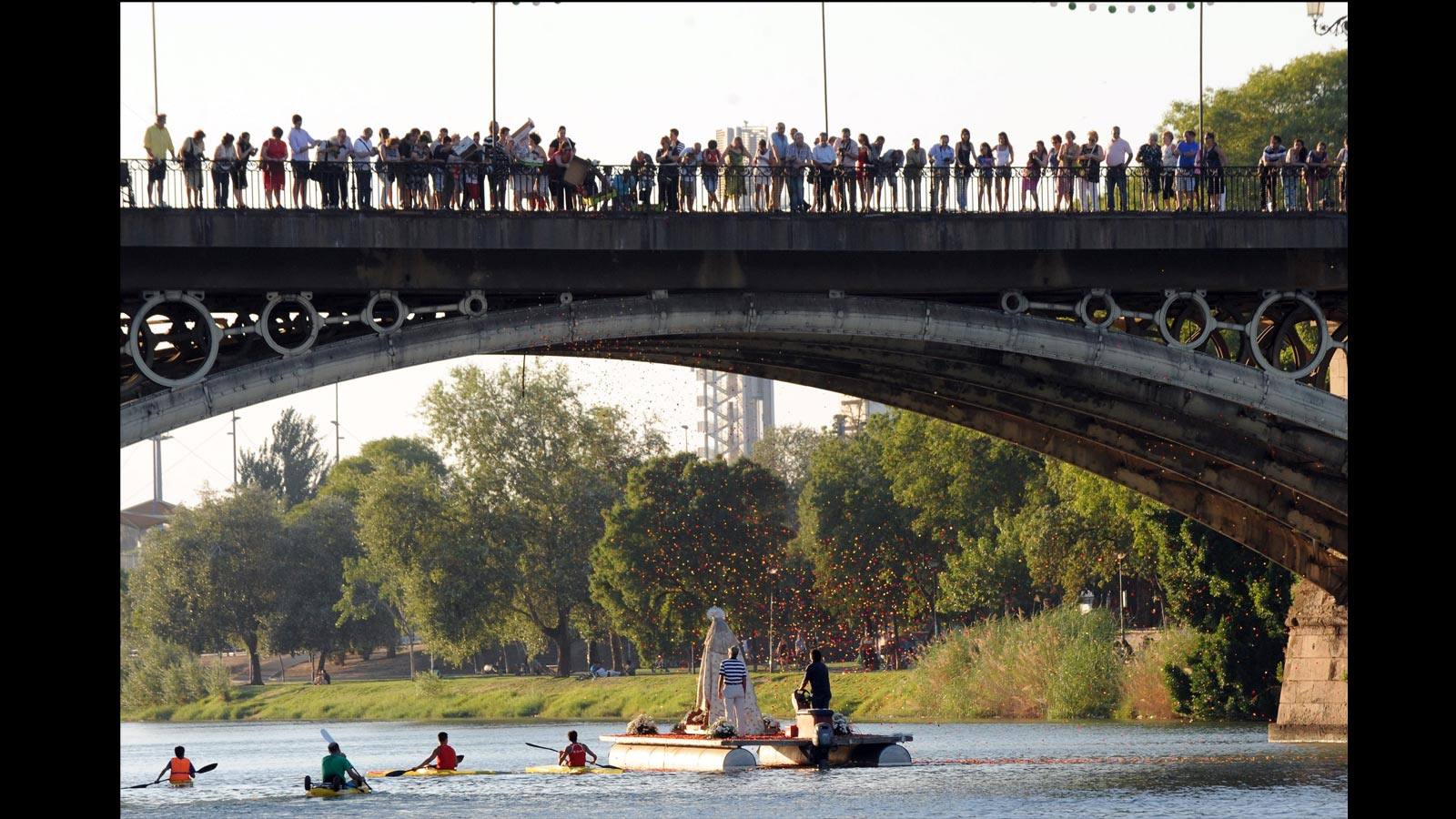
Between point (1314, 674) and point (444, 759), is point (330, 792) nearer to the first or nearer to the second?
point (444, 759)

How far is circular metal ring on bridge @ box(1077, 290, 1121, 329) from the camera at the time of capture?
114ft

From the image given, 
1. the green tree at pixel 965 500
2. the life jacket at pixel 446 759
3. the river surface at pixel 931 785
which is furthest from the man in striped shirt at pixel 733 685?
the green tree at pixel 965 500

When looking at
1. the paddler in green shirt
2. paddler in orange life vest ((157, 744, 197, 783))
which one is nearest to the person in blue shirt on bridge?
the paddler in green shirt

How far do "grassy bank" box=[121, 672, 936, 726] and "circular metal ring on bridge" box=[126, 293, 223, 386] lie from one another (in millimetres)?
40344

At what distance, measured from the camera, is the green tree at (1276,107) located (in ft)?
251

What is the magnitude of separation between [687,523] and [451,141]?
47385 mm

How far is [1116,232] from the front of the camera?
34375mm

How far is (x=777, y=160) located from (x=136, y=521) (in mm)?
145438

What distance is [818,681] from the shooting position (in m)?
38.2

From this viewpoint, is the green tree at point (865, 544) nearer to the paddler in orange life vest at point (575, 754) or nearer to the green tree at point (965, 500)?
the green tree at point (965, 500)

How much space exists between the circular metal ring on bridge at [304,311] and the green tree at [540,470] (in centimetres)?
5412

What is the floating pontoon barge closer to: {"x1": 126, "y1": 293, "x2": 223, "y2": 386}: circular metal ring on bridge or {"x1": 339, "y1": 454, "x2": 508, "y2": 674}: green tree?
{"x1": 126, "y1": 293, "x2": 223, "y2": 386}: circular metal ring on bridge

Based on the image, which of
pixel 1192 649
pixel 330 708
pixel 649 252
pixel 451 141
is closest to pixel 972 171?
pixel 649 252

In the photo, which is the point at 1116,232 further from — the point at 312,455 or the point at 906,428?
the point at 312,455
